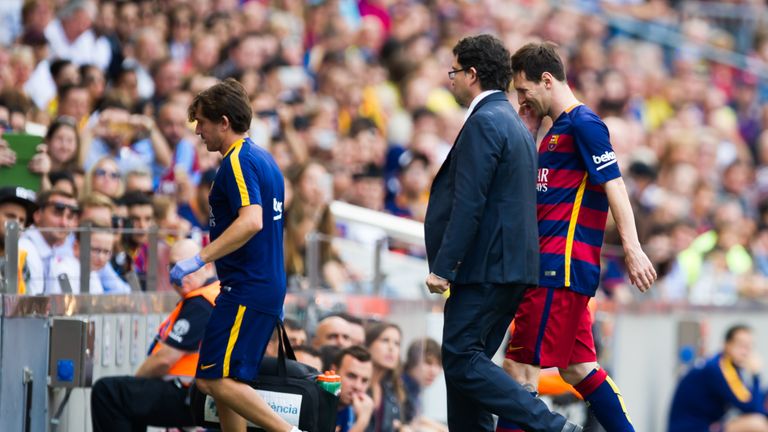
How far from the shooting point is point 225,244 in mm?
7809

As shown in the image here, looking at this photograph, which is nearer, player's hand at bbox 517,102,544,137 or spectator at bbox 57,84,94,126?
player's hand at bbox 517,102,544,137

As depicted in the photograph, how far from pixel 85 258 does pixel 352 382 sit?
6.56 feet

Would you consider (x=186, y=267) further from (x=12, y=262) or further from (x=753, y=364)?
(x=753, y=364)

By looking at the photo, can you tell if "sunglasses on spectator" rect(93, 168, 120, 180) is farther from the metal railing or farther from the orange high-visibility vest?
the orange high-visibility vest

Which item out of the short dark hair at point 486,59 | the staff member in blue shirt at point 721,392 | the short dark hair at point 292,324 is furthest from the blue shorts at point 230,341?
the staff member in blue shirt at point 721,392

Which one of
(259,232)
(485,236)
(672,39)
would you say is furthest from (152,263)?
(672,39)

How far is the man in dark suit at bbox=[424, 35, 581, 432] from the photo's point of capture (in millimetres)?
7691

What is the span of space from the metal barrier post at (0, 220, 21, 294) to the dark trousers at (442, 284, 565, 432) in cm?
246

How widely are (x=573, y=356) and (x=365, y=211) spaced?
5521 mm

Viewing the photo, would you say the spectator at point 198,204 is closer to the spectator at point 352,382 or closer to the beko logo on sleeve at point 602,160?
the spectator at point 352,382

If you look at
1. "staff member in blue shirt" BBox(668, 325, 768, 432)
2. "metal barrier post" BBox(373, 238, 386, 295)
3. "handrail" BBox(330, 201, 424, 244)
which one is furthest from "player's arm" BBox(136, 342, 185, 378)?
"staff member in blue shirt" BBox(668, 325, 768, 432)

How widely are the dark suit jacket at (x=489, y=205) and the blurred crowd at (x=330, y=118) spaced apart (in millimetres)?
2525

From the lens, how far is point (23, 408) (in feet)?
28.8

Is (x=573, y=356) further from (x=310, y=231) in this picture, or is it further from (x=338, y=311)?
(x=310, y=231)
